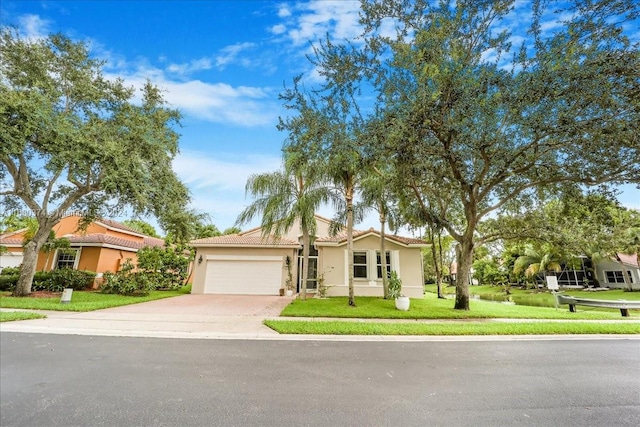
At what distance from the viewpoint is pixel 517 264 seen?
32.2 m

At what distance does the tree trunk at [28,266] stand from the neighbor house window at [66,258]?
496 cm

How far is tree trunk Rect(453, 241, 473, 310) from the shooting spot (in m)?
12.2

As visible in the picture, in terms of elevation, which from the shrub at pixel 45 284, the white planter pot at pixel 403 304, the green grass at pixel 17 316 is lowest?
the green grass at pixel 17 316

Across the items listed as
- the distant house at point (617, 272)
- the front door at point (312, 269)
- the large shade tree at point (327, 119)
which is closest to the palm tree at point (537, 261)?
the distant house at point (617, 272)

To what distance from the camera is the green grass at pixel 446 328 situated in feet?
25.3

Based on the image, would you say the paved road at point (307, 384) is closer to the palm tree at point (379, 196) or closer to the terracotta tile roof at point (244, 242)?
the palm tree at point (379, 196)

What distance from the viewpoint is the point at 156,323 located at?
8.51m

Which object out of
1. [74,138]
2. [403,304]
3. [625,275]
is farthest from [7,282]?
[625,275]

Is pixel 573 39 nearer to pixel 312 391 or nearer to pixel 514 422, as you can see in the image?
pixel 514 422

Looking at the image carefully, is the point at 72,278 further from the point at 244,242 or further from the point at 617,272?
the point at 617,272

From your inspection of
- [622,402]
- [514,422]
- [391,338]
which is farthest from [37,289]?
[622,402]

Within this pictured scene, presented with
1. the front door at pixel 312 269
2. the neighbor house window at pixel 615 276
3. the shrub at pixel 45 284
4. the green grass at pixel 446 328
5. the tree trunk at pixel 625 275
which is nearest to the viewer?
the green grass at pixel 446 328

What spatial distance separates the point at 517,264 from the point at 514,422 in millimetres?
35235

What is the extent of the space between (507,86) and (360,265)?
11797 millimetres
